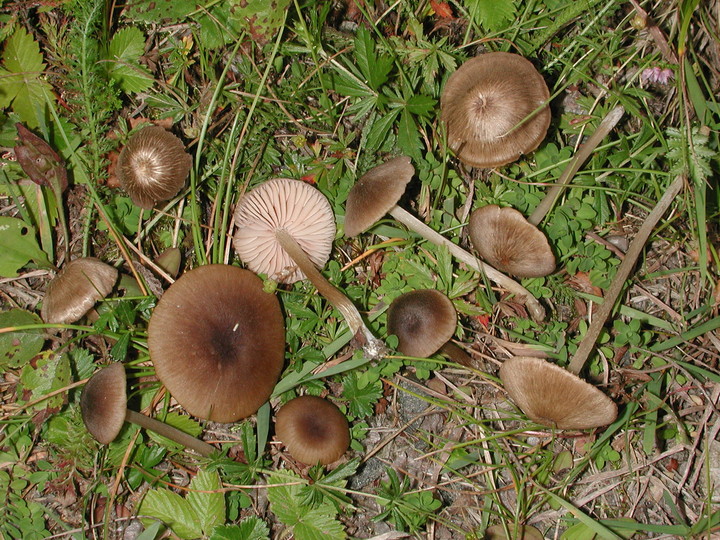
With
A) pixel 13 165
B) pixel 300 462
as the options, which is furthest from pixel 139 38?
pixel 300 462

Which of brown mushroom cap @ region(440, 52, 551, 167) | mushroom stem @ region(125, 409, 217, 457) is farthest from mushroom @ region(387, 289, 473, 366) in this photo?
mushroom stem @ region(125, 409, 217, 457)

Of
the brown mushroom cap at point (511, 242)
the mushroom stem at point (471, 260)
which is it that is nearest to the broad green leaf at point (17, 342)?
the mushroom stem at point (471, 260)

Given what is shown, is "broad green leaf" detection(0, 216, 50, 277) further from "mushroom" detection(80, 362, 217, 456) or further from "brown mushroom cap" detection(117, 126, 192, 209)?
"mushroom" detection(80, 362, 217, 456)

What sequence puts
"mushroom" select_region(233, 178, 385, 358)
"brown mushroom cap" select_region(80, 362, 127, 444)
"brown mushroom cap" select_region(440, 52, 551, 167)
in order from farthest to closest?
"mushroom" select_region(233, 178, 385, 358)
"brown mushroom cap" select_region(440, 52, 551, 167)
"brown mushroom cap" select_region(80, 362, 127, 444)

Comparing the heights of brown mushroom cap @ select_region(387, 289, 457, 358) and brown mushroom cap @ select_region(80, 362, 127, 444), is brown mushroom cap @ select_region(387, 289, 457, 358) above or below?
above

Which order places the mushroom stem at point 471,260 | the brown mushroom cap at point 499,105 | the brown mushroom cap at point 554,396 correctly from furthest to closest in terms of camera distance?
1. the mushroom stem at point 471,260
2. the brown mushroom cap at point 499,105
3. the brown mushroom cap at point 554,396

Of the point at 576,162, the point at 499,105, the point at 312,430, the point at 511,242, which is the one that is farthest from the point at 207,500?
the point at 576,162

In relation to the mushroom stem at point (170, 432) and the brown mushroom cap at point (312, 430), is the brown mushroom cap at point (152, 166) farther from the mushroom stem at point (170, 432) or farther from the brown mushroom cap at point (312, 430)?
the brown mushroom cap at point (312, 430)
